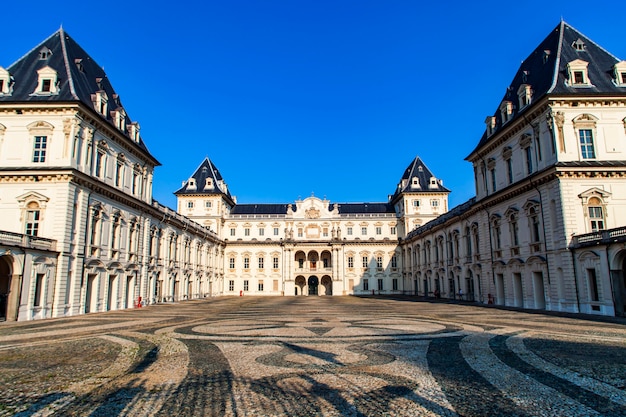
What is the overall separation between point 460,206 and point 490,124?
37.2ft

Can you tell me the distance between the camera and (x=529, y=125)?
3278 centimetres

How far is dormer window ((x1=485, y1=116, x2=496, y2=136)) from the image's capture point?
132ft

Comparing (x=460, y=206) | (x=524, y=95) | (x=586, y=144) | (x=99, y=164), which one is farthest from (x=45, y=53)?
(x=460, y=206)

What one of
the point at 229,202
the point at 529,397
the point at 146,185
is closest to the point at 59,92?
the point at 146,185

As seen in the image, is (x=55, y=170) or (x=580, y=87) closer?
(x=55, y=170)

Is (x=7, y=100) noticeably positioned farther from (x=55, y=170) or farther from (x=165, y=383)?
(x=165, y=383)

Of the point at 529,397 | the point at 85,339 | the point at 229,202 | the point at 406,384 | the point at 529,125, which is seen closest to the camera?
the point at 529,397

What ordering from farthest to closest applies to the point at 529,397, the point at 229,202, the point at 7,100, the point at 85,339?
1. the point at 229,202
2. the point at 7,100
3. the point at 85,339
4. the point at 529,397

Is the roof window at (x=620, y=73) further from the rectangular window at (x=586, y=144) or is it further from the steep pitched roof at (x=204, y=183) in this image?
the steep pitched roof at (x=204, y=183)

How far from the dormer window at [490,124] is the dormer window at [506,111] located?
1853mm

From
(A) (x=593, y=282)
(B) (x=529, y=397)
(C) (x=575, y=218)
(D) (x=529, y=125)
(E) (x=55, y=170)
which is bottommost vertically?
(B) (x=529, y=397)

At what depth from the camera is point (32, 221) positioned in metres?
28.7

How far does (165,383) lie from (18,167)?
90.9 ft

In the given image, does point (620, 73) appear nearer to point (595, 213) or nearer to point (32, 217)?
point (595, 213)
